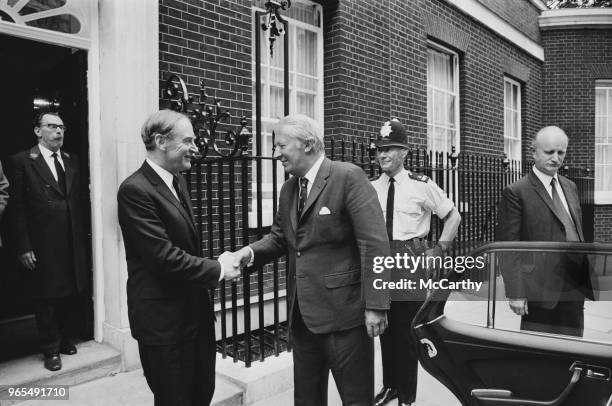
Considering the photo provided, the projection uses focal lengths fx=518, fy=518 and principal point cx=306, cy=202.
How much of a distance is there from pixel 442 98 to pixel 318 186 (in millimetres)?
6885

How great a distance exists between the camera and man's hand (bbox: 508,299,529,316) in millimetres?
2865

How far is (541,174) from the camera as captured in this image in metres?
3.57

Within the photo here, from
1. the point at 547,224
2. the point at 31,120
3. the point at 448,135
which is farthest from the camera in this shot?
the point at 448,135

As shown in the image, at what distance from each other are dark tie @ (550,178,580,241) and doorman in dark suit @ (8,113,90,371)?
3652mm

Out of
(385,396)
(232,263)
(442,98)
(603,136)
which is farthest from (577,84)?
(232,263)

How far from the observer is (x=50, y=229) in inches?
162

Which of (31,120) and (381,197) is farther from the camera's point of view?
(31,120)

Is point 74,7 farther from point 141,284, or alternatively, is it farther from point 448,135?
point 448,135

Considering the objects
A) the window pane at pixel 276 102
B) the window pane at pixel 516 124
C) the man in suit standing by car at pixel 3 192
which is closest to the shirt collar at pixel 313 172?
the man in suit standing by car at pixel 3 192

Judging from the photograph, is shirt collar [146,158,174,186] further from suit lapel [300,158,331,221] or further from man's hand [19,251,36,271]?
man's hand [19,251,36,271]

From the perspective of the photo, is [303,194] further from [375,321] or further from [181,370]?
[181,370]

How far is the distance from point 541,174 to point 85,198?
3.63 meters

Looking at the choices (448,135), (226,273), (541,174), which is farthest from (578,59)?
(226,273)

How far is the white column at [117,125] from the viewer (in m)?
4.21
